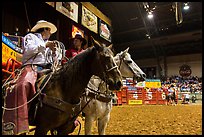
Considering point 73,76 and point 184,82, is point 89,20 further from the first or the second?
point 184,82

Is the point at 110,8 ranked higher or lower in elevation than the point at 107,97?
higher

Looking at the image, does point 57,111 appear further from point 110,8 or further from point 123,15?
point 123,15

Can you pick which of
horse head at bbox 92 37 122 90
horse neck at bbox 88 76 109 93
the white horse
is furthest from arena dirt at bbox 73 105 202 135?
horse head at bbox 92 37 122 90

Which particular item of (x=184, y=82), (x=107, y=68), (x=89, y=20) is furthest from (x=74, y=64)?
(x=184, y=82)

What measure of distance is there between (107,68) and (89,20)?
1079cm

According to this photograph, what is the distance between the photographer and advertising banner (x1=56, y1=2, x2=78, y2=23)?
9695 mm

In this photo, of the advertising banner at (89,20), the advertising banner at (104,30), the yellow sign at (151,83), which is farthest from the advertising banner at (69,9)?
the yellow sign at (151,83)

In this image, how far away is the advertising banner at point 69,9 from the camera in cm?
970

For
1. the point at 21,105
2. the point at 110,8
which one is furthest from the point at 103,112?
the point at 110,8

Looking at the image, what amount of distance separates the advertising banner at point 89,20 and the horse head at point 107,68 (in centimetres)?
990

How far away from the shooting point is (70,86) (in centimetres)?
192

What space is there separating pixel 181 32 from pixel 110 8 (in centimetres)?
943

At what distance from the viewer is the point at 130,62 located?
362cm

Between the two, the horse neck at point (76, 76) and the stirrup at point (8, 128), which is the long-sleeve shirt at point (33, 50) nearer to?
the horse neck at point (76, 76)
